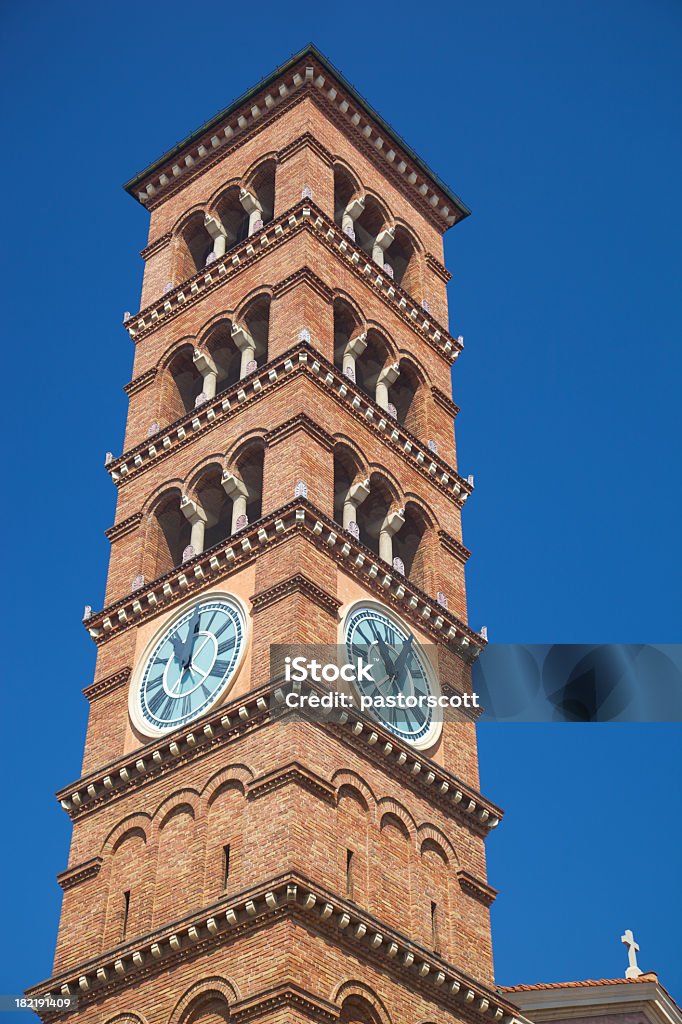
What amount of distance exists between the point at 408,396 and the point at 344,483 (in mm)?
5003

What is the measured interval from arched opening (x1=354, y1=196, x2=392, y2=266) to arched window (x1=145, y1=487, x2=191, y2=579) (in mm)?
9586

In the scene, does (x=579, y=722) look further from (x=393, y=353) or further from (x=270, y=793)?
(x=393, y=353)

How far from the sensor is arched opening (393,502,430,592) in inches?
1409

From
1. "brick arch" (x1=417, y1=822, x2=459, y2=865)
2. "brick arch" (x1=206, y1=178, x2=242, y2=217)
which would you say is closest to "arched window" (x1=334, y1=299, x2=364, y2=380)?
"brick arch" (x1=206, y1=178, x2=242, y2=217)

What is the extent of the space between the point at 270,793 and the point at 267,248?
15.2m

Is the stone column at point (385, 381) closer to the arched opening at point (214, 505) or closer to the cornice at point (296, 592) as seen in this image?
the arched opening at point (214, 505)

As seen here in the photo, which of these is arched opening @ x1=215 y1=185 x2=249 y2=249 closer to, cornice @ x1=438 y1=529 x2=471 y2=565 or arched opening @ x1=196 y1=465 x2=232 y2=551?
arched opening @ x1=196 y1=465 x2=232 y2=551

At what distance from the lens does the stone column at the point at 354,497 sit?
34250 mm

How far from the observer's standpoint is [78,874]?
100.0 ft

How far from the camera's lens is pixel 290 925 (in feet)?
85.5

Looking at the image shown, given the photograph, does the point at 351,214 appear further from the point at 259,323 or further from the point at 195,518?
the point at 195,518

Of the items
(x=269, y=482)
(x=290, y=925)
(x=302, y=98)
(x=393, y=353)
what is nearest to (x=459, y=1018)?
(x=290, y=925)

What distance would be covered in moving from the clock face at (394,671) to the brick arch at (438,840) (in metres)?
1.66

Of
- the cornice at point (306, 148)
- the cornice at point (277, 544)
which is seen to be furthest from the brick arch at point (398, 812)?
the cornice at point (306, 148)
